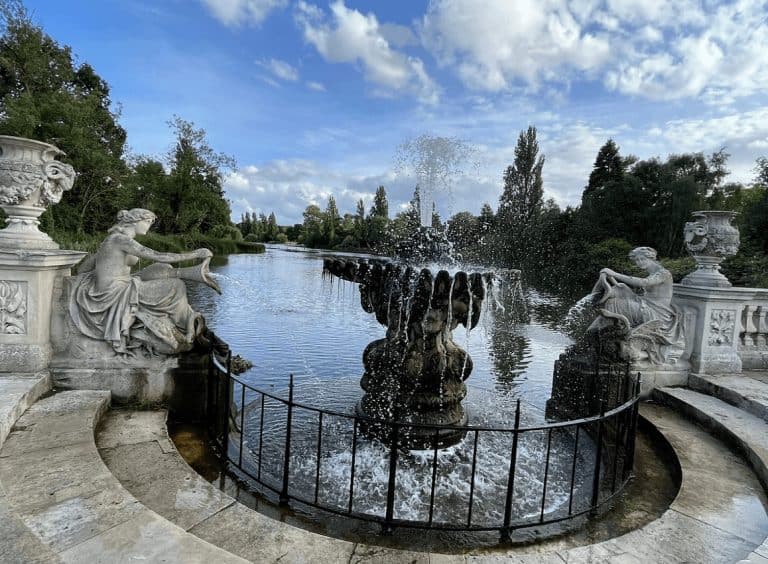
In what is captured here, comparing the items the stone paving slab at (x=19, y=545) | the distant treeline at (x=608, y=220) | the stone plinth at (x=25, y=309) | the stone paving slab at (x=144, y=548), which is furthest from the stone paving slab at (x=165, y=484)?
the distant treeline at (x=608, y=220)

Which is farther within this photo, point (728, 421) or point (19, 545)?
point (728, 421)

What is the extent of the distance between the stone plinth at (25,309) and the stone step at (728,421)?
21.9ft

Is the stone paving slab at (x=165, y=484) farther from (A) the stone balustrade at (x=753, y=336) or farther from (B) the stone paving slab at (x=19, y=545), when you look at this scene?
(A) the stone balustrade at (x=753, y=336)

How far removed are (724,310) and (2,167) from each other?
843 cm

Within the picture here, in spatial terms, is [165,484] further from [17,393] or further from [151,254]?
[151,254]

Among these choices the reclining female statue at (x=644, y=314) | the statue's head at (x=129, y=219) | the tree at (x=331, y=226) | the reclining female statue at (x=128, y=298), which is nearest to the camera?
the reclining female statue at (x=128, y=298)

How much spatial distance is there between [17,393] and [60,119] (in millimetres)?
23644

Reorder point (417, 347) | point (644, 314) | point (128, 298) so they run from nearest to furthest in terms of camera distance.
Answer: point (128, 298) → point (417, 347) → point (644, 314)

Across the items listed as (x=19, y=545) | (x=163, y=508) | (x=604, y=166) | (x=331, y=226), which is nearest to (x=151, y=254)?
(x=163, y=508)

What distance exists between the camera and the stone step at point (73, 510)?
86.3 inches

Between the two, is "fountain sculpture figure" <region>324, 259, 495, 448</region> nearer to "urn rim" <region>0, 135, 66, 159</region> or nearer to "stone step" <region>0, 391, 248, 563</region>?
"stone step" <region>0, 391, 248, 563</region>

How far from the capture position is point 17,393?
377 cm

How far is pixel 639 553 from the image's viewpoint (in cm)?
271

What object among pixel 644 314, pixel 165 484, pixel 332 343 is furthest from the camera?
pixel 332 343
